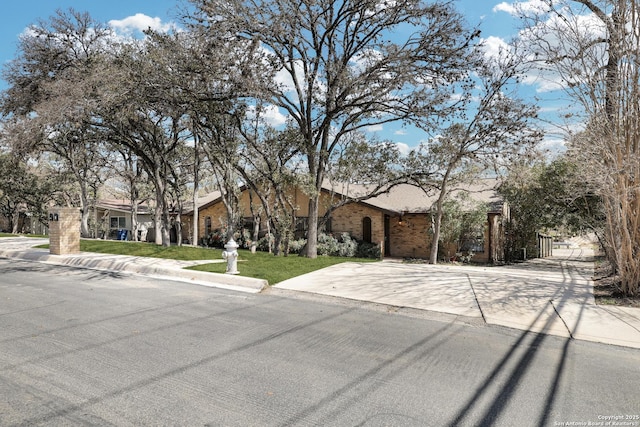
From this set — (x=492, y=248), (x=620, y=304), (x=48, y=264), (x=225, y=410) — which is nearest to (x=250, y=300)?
(x=225, y=410)

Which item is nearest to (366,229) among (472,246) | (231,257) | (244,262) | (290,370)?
(472,246)

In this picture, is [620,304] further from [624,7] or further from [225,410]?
[225,410]

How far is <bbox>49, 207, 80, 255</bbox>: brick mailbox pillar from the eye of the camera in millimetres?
13281

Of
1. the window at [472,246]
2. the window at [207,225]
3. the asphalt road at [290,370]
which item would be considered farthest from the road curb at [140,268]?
the window at [472,246]

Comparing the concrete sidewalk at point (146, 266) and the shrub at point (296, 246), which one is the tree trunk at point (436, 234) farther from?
the concrete sidewalk at point (146, 266)

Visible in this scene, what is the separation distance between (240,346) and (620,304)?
697 cm

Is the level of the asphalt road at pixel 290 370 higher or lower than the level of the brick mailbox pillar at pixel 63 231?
lower

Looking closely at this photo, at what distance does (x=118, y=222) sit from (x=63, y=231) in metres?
21.2

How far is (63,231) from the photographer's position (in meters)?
13.3

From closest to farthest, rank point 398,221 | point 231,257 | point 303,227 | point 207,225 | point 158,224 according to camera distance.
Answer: point 231,257, point 398,221, point 303,227, point 158,224, point 207,225

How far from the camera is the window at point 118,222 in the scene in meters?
32.8

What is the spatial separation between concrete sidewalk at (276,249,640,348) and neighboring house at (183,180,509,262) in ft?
33.6

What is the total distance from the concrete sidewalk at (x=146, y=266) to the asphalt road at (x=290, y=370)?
2134 mm

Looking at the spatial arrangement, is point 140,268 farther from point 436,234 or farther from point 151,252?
point 436,234
